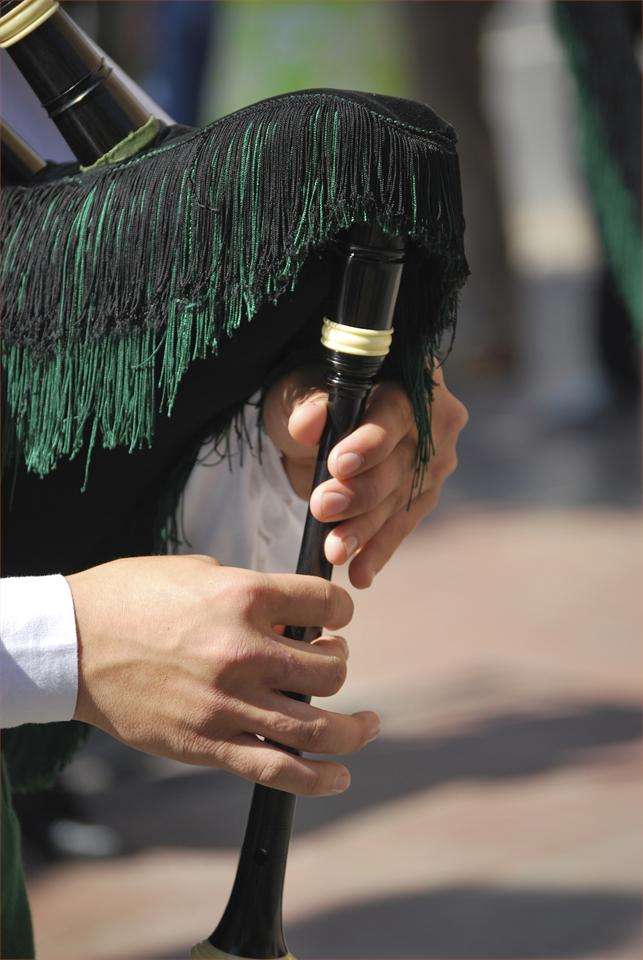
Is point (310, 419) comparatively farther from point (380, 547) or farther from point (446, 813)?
point (446, 813)

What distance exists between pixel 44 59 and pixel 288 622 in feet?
1.34

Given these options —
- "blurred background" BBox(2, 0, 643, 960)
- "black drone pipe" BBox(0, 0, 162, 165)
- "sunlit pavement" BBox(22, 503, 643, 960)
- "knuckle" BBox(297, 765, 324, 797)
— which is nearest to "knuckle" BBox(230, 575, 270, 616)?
"knuckle" BBox(297, 765, 324, 797)

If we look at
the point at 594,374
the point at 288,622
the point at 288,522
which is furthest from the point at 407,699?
the point at 594,374

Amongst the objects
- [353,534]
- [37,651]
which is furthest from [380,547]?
[37,651]

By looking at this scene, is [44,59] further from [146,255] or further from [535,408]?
[535,408]

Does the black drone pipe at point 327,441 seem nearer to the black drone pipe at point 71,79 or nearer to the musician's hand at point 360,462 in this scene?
the musician's hand at point 360,462

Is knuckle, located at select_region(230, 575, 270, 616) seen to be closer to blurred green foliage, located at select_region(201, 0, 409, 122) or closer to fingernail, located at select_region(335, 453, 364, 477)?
fingernail, located at select_region(335, 453, 364, 477)

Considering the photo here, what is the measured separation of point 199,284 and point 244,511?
0.86ft

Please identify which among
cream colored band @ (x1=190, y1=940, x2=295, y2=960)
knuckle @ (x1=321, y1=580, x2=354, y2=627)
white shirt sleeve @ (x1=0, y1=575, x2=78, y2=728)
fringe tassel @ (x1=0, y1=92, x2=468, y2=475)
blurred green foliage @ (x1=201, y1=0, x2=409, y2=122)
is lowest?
blurred green foliage @ (x1=201, y1=0, x2=409, y2=122)

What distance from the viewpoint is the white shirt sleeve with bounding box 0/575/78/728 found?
29.7 inches

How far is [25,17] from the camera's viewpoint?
84cm

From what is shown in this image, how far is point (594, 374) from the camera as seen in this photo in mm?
4609

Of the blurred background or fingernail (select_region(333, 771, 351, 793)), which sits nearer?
fingernail (select_region(333, 771, 351, 793))

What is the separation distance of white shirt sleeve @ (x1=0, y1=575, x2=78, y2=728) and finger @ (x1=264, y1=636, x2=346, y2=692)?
114 millimetres
